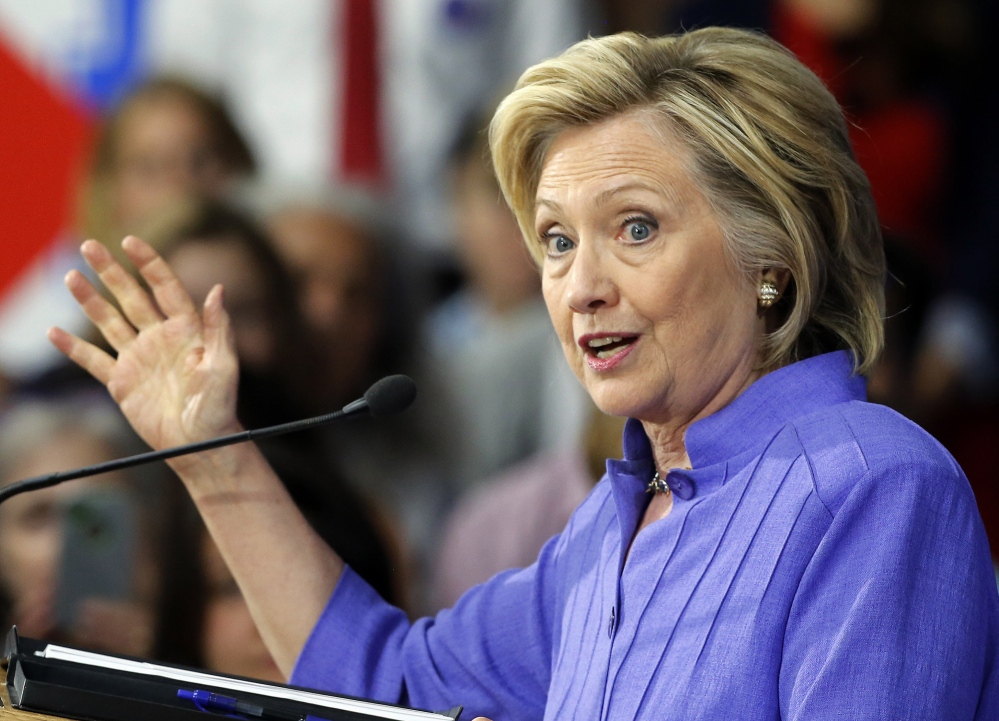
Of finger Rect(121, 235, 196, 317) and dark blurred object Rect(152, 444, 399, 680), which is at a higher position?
finger Rect(121, 235, 196, 317)

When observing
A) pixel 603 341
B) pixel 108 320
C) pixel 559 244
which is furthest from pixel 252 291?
pixel 603 341

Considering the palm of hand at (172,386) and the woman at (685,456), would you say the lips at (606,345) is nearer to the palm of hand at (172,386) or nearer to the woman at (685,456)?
the woman at (685,456)

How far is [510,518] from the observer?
364 cm

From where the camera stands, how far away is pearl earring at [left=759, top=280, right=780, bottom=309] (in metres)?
1.39

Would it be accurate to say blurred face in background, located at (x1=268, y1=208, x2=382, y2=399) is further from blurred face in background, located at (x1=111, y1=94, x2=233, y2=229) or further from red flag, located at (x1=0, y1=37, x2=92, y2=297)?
red flag, located at (x1=0, y1=37, x2=92, y2=297)

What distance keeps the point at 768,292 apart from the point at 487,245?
278 centimetres

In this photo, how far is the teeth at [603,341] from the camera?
55.0 inches

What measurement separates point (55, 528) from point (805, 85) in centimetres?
251

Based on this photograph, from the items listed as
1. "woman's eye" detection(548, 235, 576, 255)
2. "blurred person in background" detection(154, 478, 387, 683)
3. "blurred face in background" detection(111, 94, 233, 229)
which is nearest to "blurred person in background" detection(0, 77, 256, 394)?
"blurred face in background" detection(111, 94, 233, 229)

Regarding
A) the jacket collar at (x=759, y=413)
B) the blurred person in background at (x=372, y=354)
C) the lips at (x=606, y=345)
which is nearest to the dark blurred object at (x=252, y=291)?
the blurred person in background at (x=372, y=354)

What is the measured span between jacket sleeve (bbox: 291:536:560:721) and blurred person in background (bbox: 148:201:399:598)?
3.77 feet

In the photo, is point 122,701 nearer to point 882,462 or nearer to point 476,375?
point 882,462

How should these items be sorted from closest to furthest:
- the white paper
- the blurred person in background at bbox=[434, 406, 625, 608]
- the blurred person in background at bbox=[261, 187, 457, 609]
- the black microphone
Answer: the white paper
the black microphone
the blurred person in background at bbox=[434, 406, 625, 608]
the blurred person in background at bbox=[261, 187, 457, 609]

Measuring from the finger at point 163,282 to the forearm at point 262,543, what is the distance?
23 centimetres
